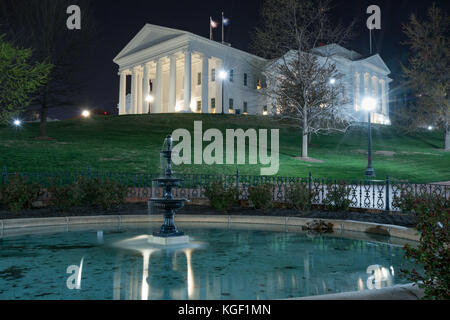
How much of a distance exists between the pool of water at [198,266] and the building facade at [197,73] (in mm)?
43829

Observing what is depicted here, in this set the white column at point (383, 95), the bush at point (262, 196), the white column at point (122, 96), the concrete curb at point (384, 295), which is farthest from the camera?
the white column at point (383, 95)

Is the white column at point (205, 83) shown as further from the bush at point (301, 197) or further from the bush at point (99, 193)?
the bush at point (301, 197)

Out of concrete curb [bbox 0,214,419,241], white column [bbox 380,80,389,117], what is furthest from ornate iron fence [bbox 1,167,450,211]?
white column [bbox 380,80,389,117]

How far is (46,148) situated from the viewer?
25016mm

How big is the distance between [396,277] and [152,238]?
5470 millimetres

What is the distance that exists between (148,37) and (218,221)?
53.0m

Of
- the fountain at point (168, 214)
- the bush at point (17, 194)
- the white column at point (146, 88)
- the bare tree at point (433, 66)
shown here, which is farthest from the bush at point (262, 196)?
the white column at point (146, 88)

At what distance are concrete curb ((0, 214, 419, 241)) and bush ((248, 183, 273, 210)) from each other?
130 centimetres

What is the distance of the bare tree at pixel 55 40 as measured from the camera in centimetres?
2872

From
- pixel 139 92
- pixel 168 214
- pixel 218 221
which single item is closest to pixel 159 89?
pixel 139 92
